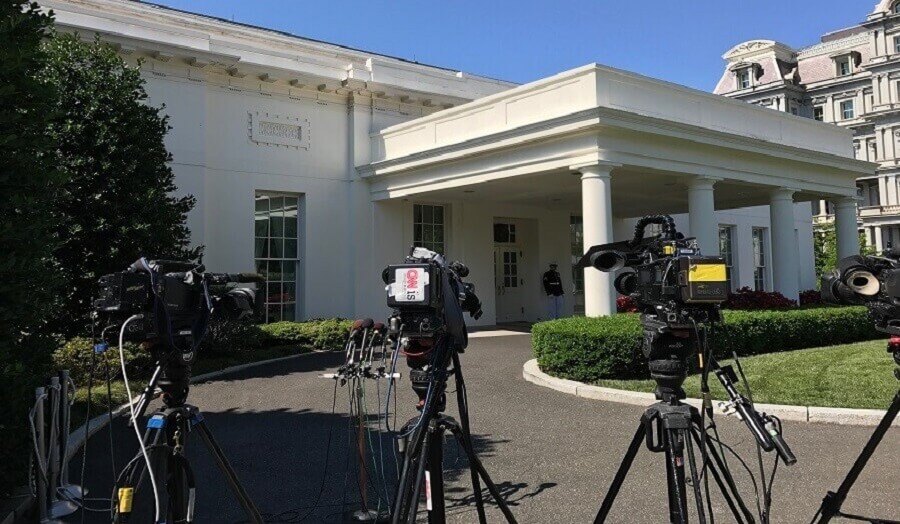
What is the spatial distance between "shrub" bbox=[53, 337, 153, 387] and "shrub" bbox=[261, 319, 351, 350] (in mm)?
3738

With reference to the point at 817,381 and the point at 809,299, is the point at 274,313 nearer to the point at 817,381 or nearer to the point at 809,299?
the point at 817,381

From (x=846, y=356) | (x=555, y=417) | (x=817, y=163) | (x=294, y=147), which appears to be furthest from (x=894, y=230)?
(x=555, y=417)

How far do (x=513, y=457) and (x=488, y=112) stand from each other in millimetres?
10092

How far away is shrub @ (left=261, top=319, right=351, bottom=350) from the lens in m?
13.9

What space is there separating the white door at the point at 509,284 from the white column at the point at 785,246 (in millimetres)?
7489

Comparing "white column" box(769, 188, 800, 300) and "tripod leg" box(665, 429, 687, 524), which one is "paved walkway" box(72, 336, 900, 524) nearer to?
"tripod leg" box(665, 429, 687, 524)

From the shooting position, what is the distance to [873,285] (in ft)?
9.73

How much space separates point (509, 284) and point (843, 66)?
49.9 meters

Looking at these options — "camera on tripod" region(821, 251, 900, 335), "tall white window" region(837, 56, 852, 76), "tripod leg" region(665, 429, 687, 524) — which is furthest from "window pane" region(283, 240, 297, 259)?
"tall white window" region(837, 56, 852, 76)

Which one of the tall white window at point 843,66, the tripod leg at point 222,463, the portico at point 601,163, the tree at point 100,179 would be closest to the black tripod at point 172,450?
the tripod leg at point 222,463

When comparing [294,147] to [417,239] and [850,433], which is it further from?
[850,433]

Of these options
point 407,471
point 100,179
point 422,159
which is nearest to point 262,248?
point 422,159

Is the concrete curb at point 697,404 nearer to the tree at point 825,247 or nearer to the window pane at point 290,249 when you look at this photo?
the window pane at point 290,249

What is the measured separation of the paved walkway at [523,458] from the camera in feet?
14.4
